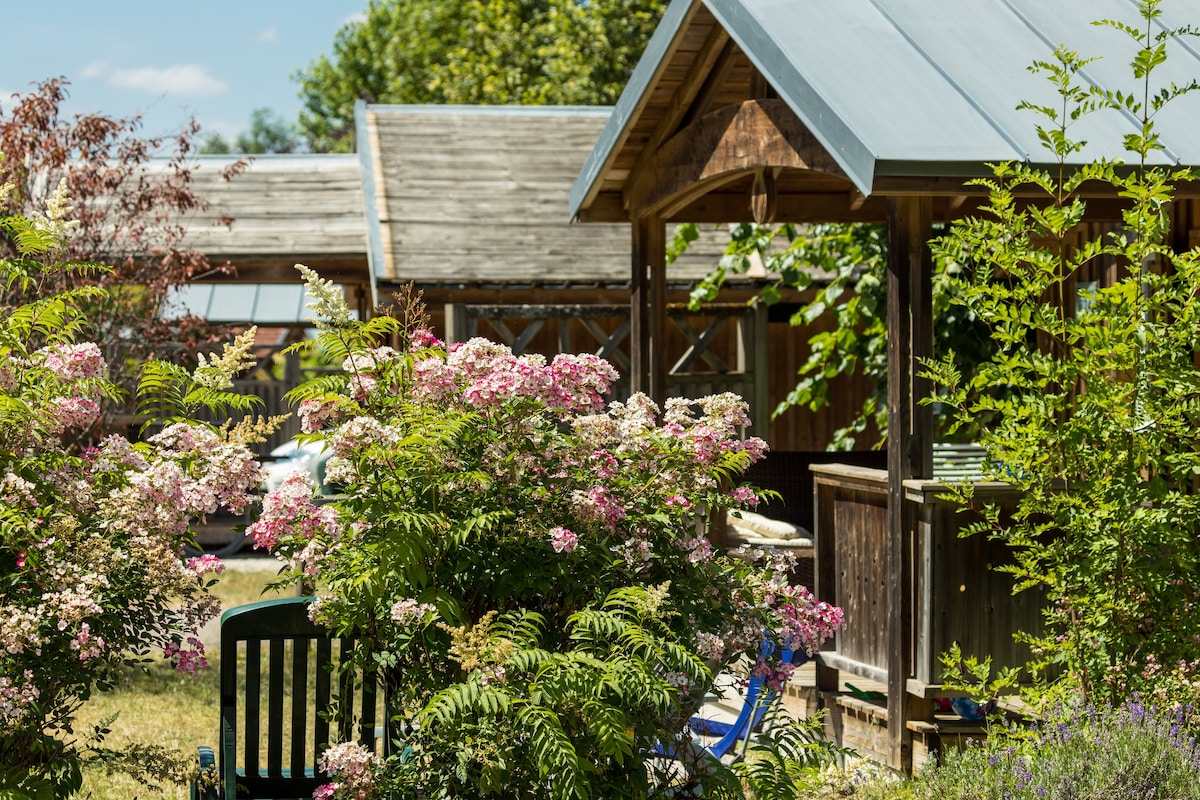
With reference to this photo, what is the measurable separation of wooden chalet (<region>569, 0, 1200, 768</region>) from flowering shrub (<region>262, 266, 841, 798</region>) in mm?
1902

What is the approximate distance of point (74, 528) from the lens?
4.13 m

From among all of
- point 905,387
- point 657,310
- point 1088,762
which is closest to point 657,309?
point 657,310

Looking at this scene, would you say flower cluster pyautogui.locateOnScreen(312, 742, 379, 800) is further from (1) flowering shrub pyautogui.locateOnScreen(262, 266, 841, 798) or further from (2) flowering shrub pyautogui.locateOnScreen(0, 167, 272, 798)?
(2) flowering shrub pyautogui.locateOnScreen(0, 167, 272, 798)

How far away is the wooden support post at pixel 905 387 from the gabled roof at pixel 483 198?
670 centimetres

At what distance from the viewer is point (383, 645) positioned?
4.24 metres

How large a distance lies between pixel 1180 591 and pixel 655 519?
2090 mm

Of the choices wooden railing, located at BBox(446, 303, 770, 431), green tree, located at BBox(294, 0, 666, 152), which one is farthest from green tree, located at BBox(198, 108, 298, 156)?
wooden railing, located at BBox(446, 303, 770, 431)

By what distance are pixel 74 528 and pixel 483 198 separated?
34.0ft

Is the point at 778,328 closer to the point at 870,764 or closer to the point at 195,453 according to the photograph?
the point at 870,764

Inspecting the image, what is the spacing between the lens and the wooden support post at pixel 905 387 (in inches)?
247

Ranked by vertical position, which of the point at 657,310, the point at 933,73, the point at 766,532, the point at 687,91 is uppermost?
the point at 687,91

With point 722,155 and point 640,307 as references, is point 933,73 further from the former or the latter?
point 640,307

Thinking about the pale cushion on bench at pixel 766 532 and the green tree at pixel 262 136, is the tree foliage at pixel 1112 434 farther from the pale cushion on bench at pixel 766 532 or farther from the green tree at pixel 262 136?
the green tree at pixel 262 136

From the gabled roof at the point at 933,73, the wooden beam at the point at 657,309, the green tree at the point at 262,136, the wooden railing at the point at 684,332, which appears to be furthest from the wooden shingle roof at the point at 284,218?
the green tree at the point at 262,136
